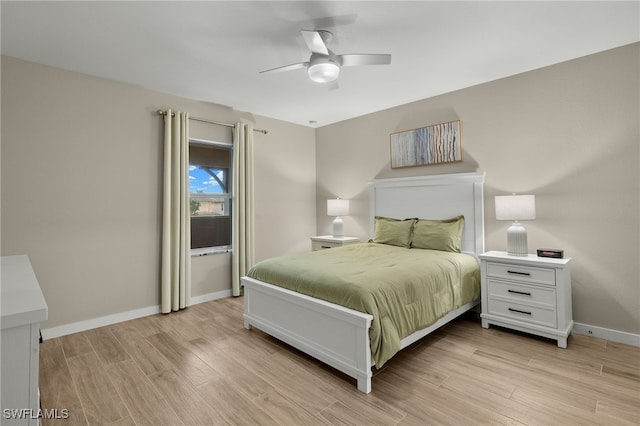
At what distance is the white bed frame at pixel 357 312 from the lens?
2.13m

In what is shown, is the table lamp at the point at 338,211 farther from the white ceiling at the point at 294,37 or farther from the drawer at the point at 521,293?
the drawer at the point at 521,293

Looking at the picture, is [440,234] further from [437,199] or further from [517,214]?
[517,214]

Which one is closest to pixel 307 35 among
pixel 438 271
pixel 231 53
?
pixel 231 53

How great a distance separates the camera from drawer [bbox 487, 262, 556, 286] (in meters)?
2.71

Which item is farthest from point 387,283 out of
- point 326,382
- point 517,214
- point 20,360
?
A: point 20,360

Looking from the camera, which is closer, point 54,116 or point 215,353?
point 215,353

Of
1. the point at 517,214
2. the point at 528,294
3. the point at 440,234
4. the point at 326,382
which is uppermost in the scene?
the point at 517,214

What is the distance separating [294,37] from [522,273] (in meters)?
2.86

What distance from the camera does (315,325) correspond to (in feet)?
7.89

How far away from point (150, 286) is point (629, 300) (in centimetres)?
474

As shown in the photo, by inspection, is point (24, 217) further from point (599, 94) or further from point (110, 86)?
point (599, 94)

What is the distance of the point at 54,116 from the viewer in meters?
3.01

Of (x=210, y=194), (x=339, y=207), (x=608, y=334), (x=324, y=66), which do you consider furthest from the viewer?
(x=339, y=207)

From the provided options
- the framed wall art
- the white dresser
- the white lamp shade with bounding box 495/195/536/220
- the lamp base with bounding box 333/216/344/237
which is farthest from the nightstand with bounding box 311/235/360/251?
the white dresser
